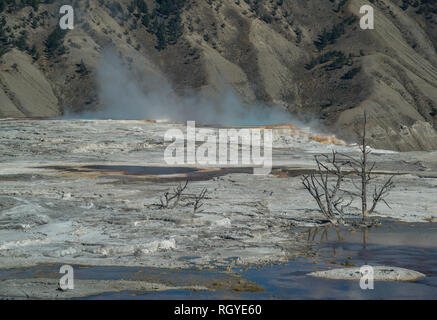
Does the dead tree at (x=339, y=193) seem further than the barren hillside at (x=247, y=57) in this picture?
No

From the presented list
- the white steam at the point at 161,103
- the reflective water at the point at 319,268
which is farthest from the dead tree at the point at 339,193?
the white steam at the point at 161,103

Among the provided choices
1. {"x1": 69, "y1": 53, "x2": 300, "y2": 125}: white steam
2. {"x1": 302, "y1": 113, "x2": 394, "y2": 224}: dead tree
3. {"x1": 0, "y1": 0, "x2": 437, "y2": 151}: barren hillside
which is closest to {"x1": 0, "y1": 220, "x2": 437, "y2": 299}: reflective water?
{"x1": 302, "y1": 113, "x2": 394, "y2": 224}: dead tree

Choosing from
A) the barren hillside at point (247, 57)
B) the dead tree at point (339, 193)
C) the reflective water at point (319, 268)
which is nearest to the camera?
the reflective water at point (319, 268)

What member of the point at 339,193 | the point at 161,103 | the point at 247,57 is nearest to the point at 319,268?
the point at 339,193

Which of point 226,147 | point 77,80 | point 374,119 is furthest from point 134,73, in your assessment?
point 226,147

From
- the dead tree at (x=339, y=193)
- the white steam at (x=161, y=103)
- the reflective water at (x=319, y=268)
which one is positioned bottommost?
the reflective water at (x=319, y=268)

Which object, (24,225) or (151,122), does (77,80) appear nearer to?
(151,122)

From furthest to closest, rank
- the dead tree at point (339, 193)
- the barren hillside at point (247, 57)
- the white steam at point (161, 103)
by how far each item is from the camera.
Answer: the white steam at point (161, 103)
the barren hillside at point (247, 57)
the dead tree at point (339, 193)

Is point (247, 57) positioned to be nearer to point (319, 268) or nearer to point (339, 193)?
point (339, 193)

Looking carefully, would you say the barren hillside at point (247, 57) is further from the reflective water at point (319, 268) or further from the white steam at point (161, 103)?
the reflective water at point (319, 268)
